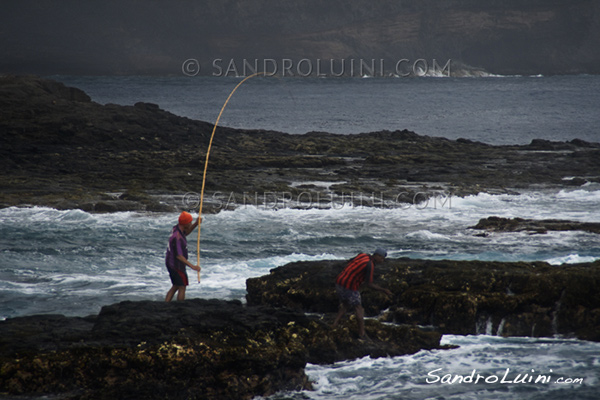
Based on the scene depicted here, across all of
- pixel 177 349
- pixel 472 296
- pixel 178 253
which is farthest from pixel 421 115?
pixel 177 349

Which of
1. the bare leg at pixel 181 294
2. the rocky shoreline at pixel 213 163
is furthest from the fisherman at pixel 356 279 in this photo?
the rocky shoreline at pixel 213 163

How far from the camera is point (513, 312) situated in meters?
9.53

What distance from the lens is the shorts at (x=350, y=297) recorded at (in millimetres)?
8664

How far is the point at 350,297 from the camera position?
8695 millimetres

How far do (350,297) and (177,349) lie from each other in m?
2.55

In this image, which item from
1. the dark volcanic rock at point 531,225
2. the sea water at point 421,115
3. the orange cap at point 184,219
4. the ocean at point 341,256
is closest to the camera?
the ocean at point 341,256

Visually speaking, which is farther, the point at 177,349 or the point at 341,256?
the point at 341,256

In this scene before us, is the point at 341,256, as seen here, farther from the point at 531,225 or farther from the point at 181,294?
the point at 181,294

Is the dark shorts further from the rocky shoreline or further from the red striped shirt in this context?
the rocky shoreline

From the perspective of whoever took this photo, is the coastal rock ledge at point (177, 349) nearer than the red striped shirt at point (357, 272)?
Yes

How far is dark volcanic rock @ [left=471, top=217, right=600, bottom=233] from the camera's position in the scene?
17266 millimetres

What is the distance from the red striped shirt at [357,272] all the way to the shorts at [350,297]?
6 centimetres

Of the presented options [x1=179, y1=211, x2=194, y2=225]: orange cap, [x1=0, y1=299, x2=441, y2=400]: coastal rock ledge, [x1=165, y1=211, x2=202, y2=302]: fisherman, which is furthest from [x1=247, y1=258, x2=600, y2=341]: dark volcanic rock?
[x1=179, y1=211, x2=194, y2=225]: orange cap

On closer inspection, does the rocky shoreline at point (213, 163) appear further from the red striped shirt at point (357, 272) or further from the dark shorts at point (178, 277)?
the red striped shirt at point (357, 272)
